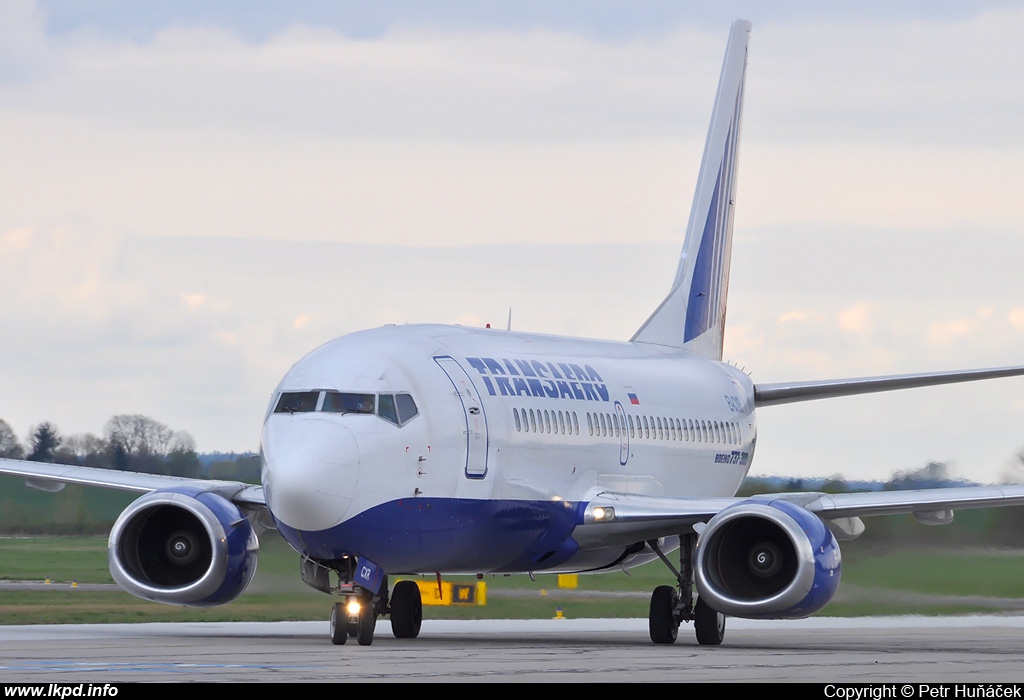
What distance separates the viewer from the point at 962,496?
910 inches

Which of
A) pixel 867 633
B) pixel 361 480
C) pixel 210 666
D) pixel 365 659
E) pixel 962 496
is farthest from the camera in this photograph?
pixel 867 633

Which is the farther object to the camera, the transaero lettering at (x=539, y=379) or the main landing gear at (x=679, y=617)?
the main landing gear at (x=679, y=617)

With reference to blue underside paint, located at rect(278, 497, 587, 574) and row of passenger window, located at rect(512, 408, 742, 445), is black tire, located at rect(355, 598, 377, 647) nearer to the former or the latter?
blue underside paint, located at rect(278, 497, 587, 574)

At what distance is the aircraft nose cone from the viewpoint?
1912 centimetres

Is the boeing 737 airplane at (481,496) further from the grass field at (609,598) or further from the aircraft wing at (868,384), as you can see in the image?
the grass field at (609,598)

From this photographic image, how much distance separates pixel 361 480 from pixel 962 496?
314 inches

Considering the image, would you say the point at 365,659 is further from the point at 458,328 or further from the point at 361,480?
the point at 458,328

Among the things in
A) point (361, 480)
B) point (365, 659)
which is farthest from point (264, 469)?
point (365, 659)

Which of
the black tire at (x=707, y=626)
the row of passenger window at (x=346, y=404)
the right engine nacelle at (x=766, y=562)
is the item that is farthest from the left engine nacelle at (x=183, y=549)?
the black tire at (x=707, y=626)

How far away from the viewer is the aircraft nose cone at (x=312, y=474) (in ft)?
62.7

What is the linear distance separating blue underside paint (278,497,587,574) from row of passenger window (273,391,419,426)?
0.94 meters

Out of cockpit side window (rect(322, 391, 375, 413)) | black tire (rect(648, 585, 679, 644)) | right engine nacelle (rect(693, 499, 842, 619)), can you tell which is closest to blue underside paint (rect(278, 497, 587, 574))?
cockpit side window (rect(322, 391, 375, 413))

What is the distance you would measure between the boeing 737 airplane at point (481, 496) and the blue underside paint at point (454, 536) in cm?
3

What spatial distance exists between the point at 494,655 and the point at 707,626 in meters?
5.75
